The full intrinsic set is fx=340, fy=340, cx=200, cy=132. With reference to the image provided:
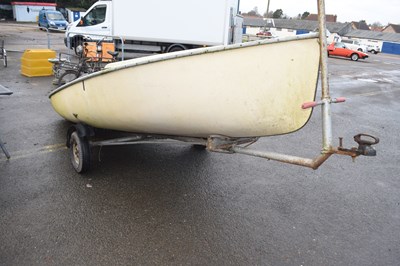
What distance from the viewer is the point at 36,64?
1014cm

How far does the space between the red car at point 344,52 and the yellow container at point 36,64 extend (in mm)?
23547

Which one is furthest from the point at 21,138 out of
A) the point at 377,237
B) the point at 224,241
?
the point at 377,237

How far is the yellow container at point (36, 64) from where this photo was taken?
9.99 m

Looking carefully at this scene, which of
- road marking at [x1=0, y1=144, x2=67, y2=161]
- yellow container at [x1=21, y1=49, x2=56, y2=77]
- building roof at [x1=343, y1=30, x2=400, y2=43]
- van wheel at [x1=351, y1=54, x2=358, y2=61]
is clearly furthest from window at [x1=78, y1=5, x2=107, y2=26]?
building roof at [x1=343, y1=30, x2=400, y2=43]

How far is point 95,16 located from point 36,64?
5.96m

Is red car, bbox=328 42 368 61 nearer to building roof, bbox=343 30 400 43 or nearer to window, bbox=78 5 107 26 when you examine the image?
window, bbox=78 5 107 26

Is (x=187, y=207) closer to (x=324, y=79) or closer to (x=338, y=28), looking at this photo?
(x=324, y=79)

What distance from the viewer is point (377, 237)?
321cm

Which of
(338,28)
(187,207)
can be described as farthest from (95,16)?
(338,28)

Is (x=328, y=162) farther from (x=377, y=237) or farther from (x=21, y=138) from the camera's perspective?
(x=21, y=138)

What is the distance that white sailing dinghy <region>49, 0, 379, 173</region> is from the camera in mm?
2600

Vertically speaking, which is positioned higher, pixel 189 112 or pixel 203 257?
pixel 189 112

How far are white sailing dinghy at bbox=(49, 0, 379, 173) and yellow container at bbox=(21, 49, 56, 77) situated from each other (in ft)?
24.9

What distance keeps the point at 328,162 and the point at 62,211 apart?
144 inches
